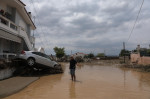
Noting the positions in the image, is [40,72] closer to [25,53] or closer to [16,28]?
[25,53]

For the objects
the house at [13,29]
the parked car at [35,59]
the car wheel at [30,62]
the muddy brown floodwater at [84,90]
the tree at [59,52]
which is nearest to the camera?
the muddy brown floodwater at [84,90]

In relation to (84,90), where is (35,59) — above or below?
above

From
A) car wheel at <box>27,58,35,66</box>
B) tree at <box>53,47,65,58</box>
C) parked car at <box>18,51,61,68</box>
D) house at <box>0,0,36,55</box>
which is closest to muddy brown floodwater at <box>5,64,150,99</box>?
car wheel at <box>27,58,35,66</box>

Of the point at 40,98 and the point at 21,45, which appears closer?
the point at 40,98

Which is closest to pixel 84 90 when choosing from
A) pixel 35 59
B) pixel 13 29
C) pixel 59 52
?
pixel 35 59

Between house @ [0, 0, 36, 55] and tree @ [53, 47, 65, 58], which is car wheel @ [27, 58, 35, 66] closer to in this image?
house @ [0, 0, 36, 55]

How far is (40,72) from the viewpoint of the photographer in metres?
14.4

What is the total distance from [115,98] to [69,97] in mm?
1972

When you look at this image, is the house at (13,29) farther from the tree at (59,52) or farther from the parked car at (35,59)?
the tree at (59,52)

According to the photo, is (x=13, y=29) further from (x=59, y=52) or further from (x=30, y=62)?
(x=59, y=52)

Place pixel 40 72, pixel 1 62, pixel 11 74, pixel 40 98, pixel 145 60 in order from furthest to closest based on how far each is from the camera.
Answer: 1. pixel 145 60
2. pixel 40 72
3. pixel 11 74
4. pixel 1 62
5. pixel 40 98

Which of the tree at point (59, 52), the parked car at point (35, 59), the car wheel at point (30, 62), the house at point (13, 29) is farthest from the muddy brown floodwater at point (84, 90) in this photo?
the tree at point (59, 52)

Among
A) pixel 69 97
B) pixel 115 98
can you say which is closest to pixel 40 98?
pixel 69 97

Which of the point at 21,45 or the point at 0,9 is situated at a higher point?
the point at 0,9
